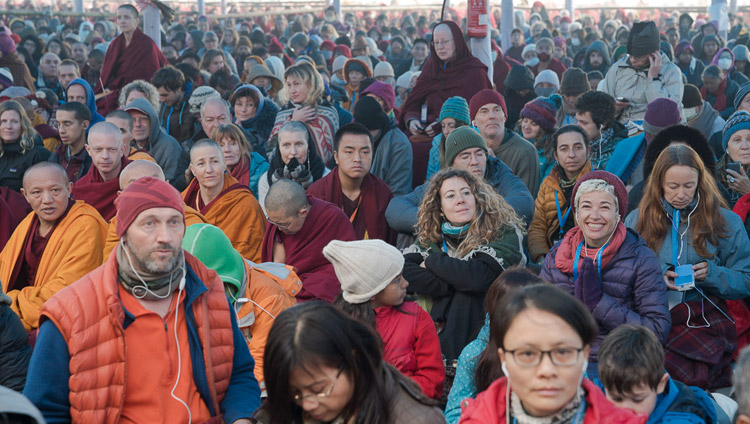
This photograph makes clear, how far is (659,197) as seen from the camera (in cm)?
466

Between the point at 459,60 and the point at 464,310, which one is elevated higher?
the point at 459,60

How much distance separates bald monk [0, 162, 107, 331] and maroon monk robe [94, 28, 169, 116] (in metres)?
5.68

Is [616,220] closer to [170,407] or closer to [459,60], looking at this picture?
[170,407]

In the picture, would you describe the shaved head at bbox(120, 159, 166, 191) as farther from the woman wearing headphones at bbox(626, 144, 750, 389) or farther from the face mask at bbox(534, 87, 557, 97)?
the face mask at bbox(534, 87, 557, 97)

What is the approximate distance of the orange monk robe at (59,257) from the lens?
4809 millimetres

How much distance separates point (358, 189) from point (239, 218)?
2.70 ft

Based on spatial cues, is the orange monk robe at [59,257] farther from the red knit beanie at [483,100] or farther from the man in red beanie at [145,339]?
the red knit beanie at [483,100]

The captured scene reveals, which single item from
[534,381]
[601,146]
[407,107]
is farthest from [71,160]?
[534,381]

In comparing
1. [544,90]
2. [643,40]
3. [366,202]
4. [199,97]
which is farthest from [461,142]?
[544,90]

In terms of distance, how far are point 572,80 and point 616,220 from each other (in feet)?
14.6

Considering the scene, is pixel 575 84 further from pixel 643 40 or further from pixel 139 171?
pixel 139 171

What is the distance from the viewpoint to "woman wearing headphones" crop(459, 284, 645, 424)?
2.28m

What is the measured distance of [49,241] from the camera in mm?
5027

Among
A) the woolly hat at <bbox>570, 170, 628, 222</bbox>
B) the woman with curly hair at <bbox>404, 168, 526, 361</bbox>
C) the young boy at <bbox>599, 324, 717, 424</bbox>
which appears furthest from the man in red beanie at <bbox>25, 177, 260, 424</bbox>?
the woolly hat at <bbox>570, 170, 628, 222</bbox>
